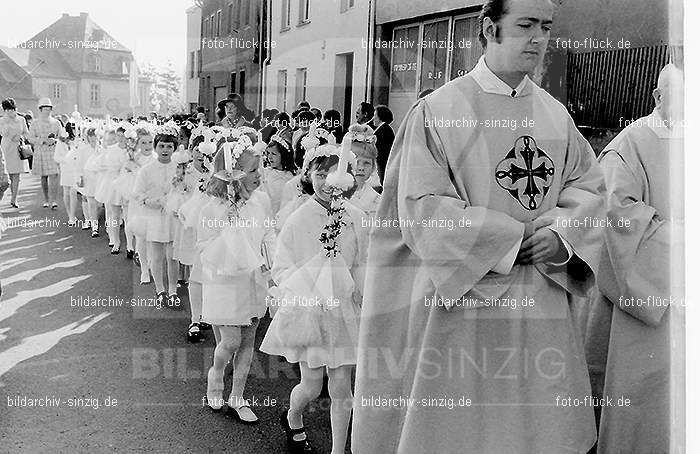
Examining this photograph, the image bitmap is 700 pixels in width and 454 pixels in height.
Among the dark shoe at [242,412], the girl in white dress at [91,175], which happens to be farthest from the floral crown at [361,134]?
the girl in white dress at [91,175]

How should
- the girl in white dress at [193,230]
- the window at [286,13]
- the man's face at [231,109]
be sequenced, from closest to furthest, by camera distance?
the girl in white dress at [193,230] < the window at [286,13] < the man's face at [231,109]

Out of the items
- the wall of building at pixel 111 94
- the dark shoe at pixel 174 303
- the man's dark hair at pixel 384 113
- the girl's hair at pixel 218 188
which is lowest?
the dark shoe at pixel 174 303

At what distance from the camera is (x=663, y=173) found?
10.6ft

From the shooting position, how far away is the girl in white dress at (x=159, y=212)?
6914 millimetres

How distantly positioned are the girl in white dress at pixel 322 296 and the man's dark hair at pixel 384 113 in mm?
2055

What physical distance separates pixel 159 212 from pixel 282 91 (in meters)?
2.11

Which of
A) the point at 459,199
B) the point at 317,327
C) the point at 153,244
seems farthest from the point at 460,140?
the point at 153,244

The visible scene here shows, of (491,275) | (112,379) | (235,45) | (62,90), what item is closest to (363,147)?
(112,379)

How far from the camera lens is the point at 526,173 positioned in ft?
9.52

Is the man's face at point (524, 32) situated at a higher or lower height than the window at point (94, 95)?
lower

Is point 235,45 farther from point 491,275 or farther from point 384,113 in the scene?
point 491,275

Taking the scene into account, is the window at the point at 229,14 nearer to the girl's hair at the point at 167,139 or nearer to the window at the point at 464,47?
the girl's hair at the point at 167,139

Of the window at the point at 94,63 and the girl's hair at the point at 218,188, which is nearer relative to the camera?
the girl's hair at the point at 218,188

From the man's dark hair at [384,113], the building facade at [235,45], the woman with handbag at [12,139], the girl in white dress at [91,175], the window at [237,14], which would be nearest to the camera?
the man's dark hair at [384,113]
